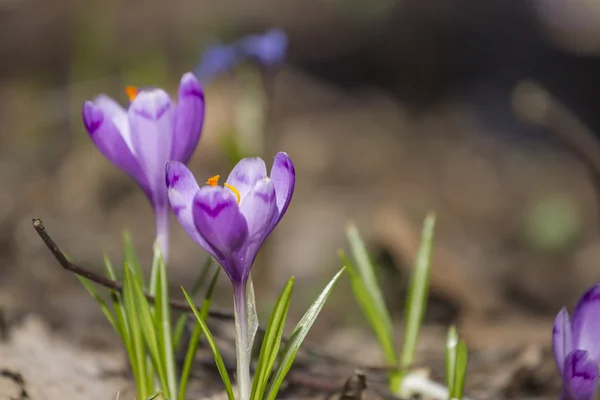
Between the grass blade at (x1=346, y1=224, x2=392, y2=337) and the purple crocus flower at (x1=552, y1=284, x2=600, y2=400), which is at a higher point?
the grass blade at (x1=346, y1=224, x2=392, y2=337)

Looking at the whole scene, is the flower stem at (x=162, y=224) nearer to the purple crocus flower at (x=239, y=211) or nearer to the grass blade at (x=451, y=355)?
the purple crocus flower at (x=239, y=211)

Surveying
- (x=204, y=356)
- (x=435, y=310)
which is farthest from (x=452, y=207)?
(x=204, y=356)

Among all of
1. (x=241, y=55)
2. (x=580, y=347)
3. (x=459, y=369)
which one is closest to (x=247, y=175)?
(x=459, y=369)

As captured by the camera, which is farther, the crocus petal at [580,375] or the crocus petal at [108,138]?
the crocus petal at [108,138]

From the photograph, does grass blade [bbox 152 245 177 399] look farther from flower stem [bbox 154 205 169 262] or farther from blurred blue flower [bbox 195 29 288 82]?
blurred blue flower [bbox 195 29 288 82]

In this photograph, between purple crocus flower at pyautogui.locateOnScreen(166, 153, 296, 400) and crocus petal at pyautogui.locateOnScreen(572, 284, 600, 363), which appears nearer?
purple crocus flower at pyautogui.locateOnScreen(166, 153, 296, 400)

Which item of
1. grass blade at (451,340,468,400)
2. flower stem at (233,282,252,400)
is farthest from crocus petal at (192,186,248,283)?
grass blade at (451,340,468,400)

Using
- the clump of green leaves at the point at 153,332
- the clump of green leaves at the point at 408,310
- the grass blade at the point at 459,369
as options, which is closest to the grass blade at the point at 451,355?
the grass blade at the point at 459,369
